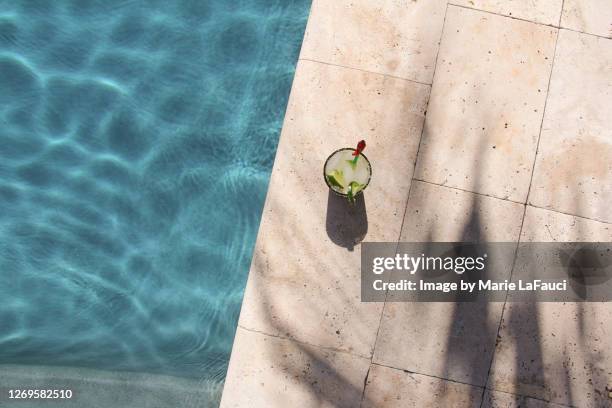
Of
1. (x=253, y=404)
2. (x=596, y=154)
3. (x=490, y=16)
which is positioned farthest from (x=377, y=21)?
(x=253, y=404)

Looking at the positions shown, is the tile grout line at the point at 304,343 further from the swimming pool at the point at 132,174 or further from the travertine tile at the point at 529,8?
the travertine tile at the point at 529,8

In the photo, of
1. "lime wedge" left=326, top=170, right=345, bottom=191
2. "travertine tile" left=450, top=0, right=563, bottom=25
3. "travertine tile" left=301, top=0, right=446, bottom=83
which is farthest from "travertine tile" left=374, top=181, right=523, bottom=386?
"travertine tile" left=450, top=0, right=563, bottom=25

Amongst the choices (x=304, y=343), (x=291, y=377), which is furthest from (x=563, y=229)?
(x=291, y=377)

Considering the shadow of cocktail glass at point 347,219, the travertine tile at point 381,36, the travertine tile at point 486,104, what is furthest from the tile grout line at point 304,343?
the travertine tile at point 381,36

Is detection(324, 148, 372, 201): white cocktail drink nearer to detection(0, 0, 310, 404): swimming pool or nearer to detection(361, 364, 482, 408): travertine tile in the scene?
detection(0, 0, 310, 404): swimming pool

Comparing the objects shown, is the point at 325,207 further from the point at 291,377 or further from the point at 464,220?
the point at 291,377
